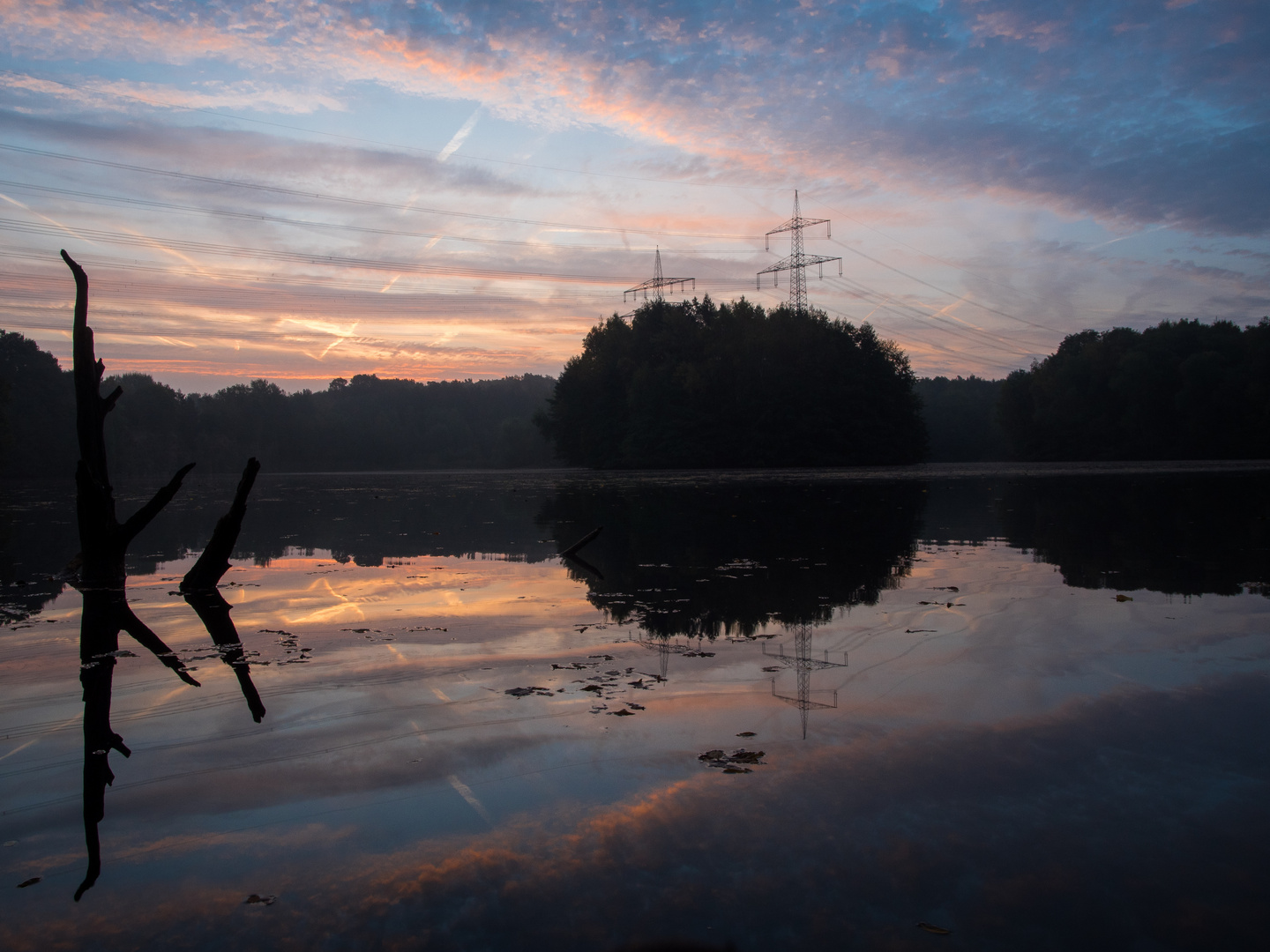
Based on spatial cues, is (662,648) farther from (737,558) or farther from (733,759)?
(737,558)

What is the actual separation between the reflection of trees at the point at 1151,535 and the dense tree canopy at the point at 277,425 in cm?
6062

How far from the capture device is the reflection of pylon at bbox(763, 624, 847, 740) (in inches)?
226

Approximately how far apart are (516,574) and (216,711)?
669 cm

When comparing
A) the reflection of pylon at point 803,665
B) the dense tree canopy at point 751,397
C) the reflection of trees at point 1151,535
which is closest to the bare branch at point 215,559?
the reflection of pylon at point 803,665

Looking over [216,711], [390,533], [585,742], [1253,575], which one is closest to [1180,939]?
[585,742]

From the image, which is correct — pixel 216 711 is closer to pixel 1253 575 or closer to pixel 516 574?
pixel 516 574

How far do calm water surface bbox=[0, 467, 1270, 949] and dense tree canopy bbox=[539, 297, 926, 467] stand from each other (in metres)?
65.0

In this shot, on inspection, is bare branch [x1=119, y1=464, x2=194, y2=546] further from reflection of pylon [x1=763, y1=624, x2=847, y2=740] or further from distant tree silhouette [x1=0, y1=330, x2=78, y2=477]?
distant tree silhouette [x1=0, y1=330, x2=78, y2=477]

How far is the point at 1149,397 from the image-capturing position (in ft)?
276

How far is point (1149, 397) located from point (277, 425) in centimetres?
10555

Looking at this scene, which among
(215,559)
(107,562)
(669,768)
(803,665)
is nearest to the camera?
(669,768)

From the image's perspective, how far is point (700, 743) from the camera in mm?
5004

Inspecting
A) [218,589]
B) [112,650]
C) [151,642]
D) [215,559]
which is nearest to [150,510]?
[215,559]

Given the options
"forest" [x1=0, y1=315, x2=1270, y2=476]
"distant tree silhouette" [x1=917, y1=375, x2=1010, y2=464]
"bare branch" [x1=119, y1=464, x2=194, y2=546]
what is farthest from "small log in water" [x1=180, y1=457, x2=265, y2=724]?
"distant tree silhouette" [x1=917, y1=375, x2=1010, y2=464]
